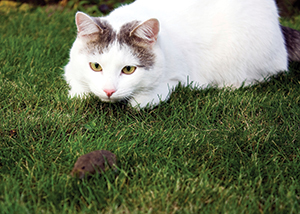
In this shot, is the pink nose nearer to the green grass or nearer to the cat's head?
the cat's head

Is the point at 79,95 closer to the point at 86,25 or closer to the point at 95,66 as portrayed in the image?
the point at 95,66

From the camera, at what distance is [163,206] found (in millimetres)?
1714

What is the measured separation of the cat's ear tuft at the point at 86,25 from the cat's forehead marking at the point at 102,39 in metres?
0.04

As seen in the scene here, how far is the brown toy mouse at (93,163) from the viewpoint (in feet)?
6.04

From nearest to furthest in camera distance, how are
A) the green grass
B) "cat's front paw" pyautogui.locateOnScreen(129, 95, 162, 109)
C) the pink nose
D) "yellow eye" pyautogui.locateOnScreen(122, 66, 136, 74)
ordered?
the green grass → the pink nose → "yellow eye" pyautogui.locateOnScreen(122, 66, 136, 74) → "cat's front paw" pyautogui.locateOnScreen(129, 95, 162, 109)

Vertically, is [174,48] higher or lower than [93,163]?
higher

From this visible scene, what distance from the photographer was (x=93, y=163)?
6.14 feet

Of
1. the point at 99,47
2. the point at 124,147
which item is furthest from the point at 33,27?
the point at 124,147

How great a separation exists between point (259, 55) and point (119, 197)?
2105 mm

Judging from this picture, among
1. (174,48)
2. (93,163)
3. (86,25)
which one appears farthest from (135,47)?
(93,163)

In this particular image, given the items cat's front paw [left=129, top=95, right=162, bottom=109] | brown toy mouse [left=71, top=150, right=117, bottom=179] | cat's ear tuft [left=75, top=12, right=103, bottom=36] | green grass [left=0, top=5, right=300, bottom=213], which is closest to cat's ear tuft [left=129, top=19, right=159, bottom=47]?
cat's ear tuft [left=75, top=12, right=103, bottom=36]

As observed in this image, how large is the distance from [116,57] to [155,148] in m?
0.71

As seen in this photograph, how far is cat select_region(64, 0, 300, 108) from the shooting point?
2373mm

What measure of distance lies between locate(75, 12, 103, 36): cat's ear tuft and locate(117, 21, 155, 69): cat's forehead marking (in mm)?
167
